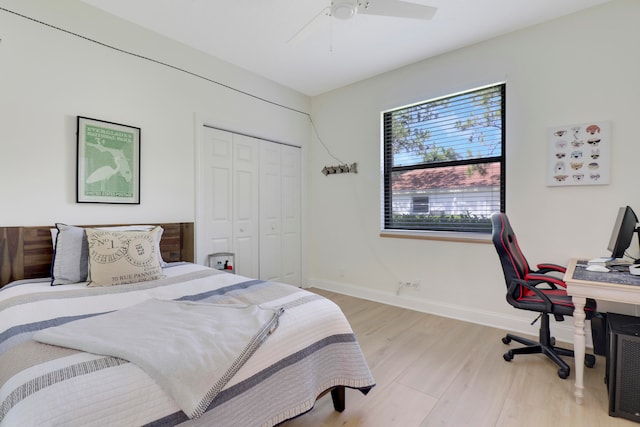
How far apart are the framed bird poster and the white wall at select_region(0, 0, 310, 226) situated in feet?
0.20

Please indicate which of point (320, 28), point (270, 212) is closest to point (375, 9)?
point (320, 28)

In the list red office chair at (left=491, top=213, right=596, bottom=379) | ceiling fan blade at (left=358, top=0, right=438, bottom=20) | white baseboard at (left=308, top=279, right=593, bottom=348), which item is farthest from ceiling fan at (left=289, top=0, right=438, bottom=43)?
white baseboard at (left=308, top=279, right=593, bottom=348)

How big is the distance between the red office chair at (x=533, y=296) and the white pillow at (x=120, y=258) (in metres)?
2.51

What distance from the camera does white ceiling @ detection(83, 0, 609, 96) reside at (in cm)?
241

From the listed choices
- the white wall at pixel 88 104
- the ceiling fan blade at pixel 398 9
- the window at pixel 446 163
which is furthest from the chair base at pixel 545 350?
the white wall at pixel 88 104

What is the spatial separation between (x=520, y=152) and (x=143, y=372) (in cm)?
317

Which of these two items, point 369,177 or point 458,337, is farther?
point 369,177

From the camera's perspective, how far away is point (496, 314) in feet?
9.45

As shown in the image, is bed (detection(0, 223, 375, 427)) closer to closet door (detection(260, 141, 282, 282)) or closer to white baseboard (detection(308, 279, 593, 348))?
closet door (detection(260, 141, 282, 282))

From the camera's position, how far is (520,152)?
2758 mm

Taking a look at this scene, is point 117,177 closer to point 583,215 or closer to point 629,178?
point 583,215

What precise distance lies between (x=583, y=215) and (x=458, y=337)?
1442 mm

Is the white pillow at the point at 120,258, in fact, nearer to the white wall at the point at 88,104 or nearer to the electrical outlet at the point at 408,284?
the white wall at the point at 88,104

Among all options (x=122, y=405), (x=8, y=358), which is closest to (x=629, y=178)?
(x=122, y=405)
